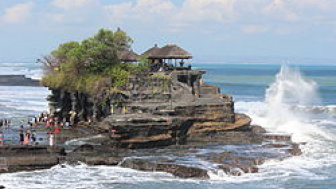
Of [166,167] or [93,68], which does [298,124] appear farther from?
[166,167]

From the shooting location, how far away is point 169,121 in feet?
141

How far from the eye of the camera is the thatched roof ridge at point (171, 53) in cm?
5334

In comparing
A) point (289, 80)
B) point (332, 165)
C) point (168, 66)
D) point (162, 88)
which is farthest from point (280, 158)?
point (289, 80)

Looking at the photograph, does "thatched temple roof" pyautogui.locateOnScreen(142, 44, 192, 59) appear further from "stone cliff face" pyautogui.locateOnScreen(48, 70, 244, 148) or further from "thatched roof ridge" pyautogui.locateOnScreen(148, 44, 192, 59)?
"stone cliff face" pyautogui.locateOnScreen(48, 70, 244, 148)

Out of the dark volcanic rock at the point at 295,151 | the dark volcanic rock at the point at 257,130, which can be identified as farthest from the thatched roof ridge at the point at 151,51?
the dark volcanic rock at the point at 295,151

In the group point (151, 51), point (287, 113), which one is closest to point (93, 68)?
point (151, 51)

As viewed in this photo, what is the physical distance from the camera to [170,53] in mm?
53625

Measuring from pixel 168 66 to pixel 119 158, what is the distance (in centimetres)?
1877

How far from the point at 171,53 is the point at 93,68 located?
299 inches

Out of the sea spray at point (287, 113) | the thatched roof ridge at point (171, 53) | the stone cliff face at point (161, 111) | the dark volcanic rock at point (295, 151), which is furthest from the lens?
the thatched roof ridge at point (171, 53)

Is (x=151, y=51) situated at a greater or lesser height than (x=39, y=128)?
greater

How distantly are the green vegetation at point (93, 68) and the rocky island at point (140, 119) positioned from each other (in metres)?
0.09

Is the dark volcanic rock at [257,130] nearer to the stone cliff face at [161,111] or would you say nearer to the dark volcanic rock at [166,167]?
the stone cliff face at [161,111]

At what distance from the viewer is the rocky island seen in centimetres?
3741
